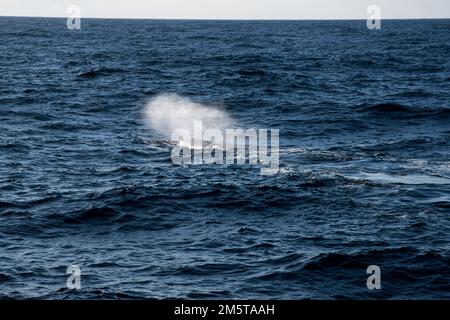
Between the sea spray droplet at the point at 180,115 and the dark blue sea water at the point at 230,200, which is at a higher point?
the sea spray droplet at the point at 180,115

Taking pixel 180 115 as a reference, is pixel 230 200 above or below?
below

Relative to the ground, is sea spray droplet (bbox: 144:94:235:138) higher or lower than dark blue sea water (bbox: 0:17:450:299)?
higher

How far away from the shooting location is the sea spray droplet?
5262 cm

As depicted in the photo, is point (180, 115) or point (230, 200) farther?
point (180, 115)

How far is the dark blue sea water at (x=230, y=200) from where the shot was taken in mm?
23719

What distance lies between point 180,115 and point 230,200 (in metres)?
25.5

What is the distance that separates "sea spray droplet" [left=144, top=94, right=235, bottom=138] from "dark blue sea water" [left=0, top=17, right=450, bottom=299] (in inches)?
48.1

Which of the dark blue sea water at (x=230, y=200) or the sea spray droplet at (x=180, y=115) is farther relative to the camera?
the sea spray droplet at (x=180, y=115)

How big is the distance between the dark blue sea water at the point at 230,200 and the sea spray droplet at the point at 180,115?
122 cm

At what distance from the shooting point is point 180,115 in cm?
5797

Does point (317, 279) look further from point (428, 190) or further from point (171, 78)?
point (171, 78)
